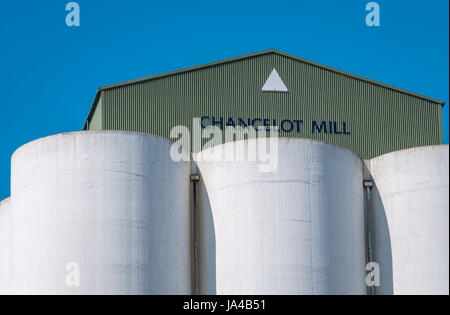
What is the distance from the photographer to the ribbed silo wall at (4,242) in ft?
127

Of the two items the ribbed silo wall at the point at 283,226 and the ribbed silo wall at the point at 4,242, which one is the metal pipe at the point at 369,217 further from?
the ribbed silo wall at the point at 4,242

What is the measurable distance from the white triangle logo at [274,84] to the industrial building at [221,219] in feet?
47.4

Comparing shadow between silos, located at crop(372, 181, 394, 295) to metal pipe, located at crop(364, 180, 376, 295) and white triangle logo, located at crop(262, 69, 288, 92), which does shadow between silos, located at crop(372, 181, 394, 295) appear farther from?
white triangle logo, located at crop(262, 69, 288, 92)

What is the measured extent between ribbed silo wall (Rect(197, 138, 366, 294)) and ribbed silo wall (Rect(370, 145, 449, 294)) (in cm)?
104

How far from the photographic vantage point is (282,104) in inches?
1993

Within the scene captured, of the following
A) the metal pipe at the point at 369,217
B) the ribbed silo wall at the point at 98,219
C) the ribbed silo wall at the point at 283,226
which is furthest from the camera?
the metal pipe at the point at 369,217

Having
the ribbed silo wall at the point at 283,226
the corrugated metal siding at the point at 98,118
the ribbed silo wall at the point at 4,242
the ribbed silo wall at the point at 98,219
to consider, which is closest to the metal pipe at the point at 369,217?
the ribbed silo wall at the point at 283,226

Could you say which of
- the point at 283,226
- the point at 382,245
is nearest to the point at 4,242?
the point at 283,226

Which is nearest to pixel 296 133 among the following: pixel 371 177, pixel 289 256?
pixel 371 177

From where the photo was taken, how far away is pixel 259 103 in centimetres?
5022

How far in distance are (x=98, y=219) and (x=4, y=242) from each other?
26.0 feet

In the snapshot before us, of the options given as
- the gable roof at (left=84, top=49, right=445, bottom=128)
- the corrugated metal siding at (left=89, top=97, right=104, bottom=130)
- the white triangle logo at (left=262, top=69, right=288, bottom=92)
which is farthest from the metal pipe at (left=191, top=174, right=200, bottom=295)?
the white triangle logo at (left=262, top=69, right=288, bottom=92)

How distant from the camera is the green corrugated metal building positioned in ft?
159
